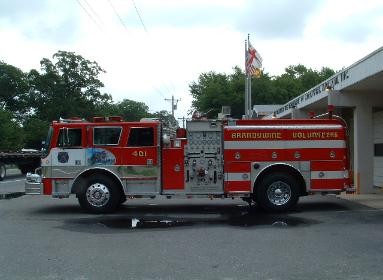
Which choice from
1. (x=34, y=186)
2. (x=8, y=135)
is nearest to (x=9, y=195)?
(x=34, y=186)

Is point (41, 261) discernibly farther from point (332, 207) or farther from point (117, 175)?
point (332, 207)

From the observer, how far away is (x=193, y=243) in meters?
9.82

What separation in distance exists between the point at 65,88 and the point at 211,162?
70330 millimetres

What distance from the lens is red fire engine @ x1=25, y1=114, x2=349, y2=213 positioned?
14.3 meters

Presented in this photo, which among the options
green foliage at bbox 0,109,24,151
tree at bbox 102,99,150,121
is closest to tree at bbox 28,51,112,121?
green foliage at bbox 0,109,24,151

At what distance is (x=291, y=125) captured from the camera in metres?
14.4

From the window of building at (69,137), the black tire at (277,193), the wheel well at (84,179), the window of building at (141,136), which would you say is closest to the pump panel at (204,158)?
the window of building at (141,136)

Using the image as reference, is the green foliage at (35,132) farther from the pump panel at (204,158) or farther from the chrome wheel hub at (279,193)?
the chrome wheel hub at (279,193)

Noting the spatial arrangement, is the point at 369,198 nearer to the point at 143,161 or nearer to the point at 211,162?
the point at 211,162

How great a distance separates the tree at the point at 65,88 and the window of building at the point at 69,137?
65444mm

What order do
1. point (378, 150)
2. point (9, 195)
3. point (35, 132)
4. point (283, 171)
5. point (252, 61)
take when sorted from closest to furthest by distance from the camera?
point (283, 171)
point (9, 195)
point (378, 150)
point (252, 61)
point (35, 132)

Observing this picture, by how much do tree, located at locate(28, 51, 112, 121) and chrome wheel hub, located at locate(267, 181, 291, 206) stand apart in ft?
220

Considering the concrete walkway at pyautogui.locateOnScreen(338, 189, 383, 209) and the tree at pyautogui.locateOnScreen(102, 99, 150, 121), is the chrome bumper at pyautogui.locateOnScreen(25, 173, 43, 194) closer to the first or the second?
the concrete walkway at pyautogui.locateOnScreen(338, 189, 383, 209)

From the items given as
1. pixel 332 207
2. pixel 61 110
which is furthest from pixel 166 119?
pixel 61 110
